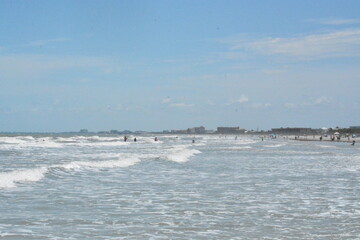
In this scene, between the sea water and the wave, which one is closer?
the sea water

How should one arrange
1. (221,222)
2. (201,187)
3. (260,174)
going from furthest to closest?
(260,174), (201,187), (221,222)

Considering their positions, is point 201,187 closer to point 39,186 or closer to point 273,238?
point 39,186

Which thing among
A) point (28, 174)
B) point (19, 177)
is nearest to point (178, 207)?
point (19, 177)

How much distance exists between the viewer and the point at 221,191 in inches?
629

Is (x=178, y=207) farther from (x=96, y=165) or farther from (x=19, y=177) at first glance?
(x=96, y=165)

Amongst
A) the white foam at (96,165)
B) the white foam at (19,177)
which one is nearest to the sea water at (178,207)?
the white foam at (19,177)

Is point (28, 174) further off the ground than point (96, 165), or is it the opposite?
point (28, 174)

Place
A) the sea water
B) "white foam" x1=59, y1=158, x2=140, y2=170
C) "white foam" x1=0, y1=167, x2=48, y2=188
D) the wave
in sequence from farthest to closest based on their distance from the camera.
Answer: "white foam" x1=59, y1=158, x2=140, y2=170, the wave, "white foam" x1=0, y1=167, x2=48, y2=188, the sea water

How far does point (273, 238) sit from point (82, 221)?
4.25m

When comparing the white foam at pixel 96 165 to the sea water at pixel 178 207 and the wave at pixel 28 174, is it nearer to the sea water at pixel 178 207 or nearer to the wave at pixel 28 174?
the wave at pixel 28 174

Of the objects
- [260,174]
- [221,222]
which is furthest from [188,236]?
[260,174]

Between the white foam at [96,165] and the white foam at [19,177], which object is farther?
the white foam at [96,165]

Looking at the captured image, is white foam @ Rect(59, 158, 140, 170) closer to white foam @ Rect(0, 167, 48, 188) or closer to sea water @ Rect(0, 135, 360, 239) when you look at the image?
white foam @ Rect(0, 167, 48, 188)

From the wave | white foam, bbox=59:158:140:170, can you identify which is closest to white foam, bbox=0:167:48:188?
the wave
